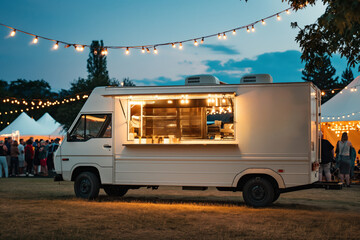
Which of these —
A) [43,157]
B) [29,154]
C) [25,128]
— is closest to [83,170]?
[43,157]

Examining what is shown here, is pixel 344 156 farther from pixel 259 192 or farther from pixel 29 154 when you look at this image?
pixel 29 154

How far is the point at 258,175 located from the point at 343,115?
444 inches

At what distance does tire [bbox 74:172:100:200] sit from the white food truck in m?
0.02

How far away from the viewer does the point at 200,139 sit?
38.5 feet

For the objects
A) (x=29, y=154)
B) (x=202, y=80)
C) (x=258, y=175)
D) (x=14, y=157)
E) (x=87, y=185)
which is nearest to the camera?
(x=258, y=175)

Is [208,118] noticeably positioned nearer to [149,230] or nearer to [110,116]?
[110,116]

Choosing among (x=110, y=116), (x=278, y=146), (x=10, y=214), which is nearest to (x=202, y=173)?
(x=278, y=146)

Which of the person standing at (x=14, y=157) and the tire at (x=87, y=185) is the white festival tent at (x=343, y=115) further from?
the person standing at (x=14, y=157)

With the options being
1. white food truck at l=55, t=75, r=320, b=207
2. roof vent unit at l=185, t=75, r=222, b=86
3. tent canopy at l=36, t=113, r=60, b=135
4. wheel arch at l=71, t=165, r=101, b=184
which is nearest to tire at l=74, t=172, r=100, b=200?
white food truck at l=55, t=75, r=320, b=207

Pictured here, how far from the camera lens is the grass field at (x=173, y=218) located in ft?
24.8

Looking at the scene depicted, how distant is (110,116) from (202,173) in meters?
2.65

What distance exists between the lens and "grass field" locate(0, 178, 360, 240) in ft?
24.8

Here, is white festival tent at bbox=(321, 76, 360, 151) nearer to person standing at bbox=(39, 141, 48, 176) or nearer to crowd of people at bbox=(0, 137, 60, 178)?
crowd of people at bbox=(0, 137, 60, 178)

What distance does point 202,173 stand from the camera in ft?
36.9
